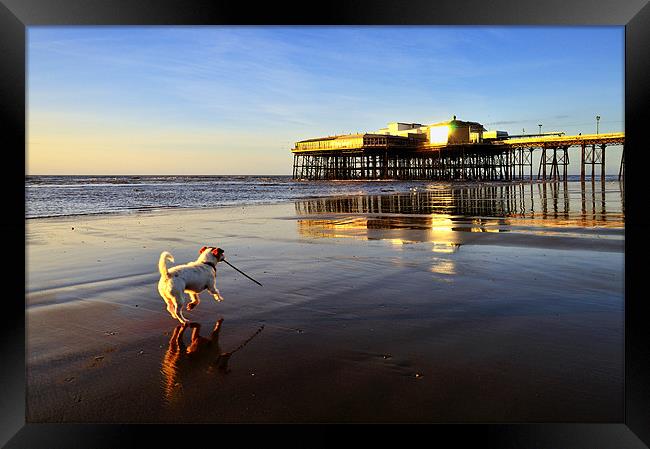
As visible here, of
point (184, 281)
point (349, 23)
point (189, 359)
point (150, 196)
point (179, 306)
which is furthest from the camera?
point (150, 196)

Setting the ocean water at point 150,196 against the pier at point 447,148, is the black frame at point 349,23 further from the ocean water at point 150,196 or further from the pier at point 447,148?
the pier at point 447,148

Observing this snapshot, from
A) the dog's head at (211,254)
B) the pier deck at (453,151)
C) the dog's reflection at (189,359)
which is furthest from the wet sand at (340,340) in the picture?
the pier deck at (453,151)

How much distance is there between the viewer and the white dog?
421 cm

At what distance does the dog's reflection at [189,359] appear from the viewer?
3.08 meters

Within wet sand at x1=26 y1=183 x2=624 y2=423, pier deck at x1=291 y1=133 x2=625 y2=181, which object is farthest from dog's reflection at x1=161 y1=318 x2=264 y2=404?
pier deck at x1=291 y1=133 x2=625 y2=181

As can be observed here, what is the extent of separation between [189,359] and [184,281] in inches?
41.8

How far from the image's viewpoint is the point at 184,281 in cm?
440

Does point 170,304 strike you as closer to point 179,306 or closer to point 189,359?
point 179,306

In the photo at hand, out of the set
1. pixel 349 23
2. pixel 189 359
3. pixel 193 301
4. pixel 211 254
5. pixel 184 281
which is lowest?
pixel 189 359

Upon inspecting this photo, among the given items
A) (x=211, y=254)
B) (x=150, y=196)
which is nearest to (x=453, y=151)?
(x=150, y=196)

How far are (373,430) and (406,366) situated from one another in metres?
0.81

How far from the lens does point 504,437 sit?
2.56 metres

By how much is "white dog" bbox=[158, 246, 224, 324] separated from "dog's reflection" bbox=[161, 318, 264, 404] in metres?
0.28
